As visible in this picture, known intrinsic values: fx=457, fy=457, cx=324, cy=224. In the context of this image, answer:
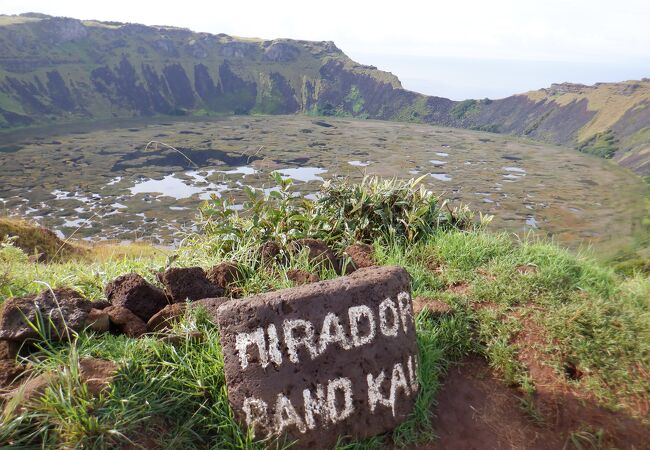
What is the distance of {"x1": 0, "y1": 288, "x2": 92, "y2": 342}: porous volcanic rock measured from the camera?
9.59 feet

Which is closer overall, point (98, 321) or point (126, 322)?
point (98, 321)

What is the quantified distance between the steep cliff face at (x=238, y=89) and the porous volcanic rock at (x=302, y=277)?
4102 inches

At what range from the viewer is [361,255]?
477 centimetres

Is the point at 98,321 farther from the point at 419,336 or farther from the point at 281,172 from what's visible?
the point at 281,172

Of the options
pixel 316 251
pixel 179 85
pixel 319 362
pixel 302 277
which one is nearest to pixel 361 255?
pixel 316 251

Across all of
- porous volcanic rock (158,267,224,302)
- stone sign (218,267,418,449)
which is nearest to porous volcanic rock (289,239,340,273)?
porous volcanic rock (158,267,224,302)

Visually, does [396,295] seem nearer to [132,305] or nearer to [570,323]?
[570,323]

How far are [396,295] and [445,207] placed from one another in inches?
137

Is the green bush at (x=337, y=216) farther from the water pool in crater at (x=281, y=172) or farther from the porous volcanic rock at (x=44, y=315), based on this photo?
the water pool in crater at (x=281, y=172)

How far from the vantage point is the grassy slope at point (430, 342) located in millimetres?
2578

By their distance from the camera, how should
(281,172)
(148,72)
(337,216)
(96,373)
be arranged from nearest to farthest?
(96,373), (337,216), (281,172), (148,72)

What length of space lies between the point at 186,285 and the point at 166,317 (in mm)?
423

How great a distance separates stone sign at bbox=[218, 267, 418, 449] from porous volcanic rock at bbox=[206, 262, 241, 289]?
122 centimetres

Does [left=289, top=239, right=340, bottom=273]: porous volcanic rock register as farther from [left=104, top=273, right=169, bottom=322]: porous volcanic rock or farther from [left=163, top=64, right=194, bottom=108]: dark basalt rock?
[left=163, top=64, right=194, bottom=108]: dark basalt rock
